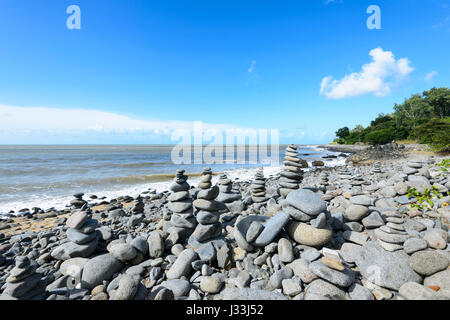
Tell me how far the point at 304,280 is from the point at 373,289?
105cm

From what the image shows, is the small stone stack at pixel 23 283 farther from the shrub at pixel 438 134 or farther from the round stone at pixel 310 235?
the shrub at pixel 438 134

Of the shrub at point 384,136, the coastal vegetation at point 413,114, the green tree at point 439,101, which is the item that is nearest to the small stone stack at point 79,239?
the coastal vegetation at point 413,114

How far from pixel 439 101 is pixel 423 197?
82049mm

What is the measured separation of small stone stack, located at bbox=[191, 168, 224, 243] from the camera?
4.70m

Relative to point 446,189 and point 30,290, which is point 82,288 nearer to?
point 30,290

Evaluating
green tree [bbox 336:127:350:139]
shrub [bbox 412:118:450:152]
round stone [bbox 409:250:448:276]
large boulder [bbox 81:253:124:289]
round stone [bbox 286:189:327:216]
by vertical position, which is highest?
green tree [bbox 336:127:350:139]

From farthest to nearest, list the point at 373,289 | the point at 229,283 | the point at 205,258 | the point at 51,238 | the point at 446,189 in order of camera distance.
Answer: the point at 51,238 < the point at 446,189 < the point at 205,258 < the point at 229,283 < the point at 373,289

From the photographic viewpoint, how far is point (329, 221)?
422 cm

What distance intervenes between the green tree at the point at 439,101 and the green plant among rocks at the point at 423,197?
79266mm

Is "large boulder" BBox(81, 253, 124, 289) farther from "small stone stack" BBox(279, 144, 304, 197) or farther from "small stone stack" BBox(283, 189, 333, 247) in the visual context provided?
"small stone stack" BBox(279, 144, 304, 197)

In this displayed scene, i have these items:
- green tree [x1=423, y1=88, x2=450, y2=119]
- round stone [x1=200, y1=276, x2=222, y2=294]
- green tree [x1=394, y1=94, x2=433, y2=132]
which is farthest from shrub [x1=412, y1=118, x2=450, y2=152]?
green tree [x1=423, y1=88, x2=450, y2=119]

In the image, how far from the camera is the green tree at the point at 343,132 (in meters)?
98.4

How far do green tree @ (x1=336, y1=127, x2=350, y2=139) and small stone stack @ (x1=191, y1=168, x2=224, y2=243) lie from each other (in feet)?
374
